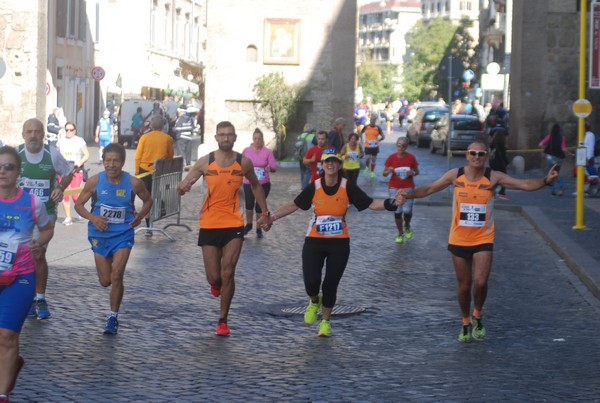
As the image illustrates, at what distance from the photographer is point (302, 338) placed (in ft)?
33.2

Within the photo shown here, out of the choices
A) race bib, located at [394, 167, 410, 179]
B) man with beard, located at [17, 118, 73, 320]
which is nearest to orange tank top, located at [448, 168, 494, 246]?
man with beard, located at [17, 118, 73, 320]

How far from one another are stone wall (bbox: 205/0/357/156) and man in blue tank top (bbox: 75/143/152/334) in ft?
95.8

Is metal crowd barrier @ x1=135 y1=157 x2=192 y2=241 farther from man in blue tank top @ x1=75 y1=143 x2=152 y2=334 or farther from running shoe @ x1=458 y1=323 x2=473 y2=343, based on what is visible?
running shoe @ x1=458 y1=323 x2=473 y2=343

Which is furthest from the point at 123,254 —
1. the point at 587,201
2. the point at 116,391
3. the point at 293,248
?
the point at 587,201

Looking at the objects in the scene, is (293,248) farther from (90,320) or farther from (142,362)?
(142,362)

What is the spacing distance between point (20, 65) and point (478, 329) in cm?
2448

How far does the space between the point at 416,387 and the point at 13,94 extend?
2616cm

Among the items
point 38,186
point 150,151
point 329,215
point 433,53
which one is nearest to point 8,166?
point 329,215

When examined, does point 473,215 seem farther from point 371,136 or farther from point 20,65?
point 20,65

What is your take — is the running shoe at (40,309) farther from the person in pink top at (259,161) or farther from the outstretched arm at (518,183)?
the person in pink top at (259,161)

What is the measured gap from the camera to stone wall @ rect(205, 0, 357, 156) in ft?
131

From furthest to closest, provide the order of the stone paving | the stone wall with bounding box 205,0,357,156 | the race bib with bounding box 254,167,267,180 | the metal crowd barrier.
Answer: the stone wall with bounding box 205,0,357,156, the race bib with bounding box 254,167,267,180, the metal crowd barrier, the stone paving

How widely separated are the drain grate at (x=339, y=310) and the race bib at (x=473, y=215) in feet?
5.30

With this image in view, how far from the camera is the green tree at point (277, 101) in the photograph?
129 feet
